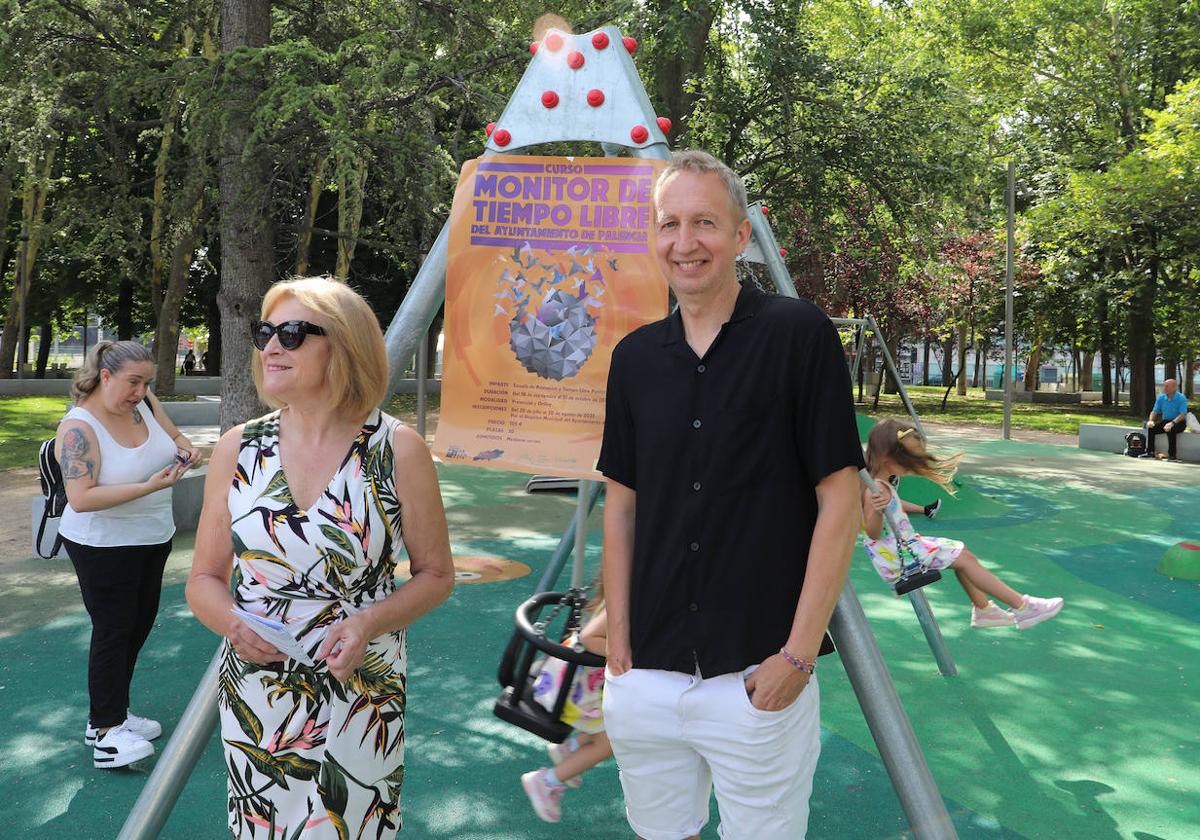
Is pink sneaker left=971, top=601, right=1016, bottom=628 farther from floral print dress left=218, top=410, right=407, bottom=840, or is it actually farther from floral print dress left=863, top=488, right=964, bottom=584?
floral print dress left=218, top=410, right=407, bottom=840

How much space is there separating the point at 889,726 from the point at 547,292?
183cm

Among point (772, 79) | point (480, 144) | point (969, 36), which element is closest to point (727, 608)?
point (480, 144)

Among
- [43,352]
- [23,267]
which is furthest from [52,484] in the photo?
[43,352]

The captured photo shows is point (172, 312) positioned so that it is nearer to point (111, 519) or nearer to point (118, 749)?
point (111, 519)

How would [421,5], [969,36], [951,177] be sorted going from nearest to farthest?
1. [421,5]
2. [951,177]
3. [969,36]

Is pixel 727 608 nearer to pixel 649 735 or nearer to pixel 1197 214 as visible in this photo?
pixel 649 735

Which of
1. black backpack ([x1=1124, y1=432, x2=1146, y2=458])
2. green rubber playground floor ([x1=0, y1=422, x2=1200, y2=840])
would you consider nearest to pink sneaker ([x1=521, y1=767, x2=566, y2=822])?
green rubber playground floor ([x1=0, y1=422, x2=1200, y2=840])

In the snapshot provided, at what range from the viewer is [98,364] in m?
3.73

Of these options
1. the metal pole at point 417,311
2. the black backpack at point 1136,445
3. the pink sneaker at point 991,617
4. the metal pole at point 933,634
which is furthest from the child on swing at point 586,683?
the black backpack at point 1136,445

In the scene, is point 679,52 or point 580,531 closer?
point 580,531

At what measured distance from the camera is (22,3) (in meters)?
9.11

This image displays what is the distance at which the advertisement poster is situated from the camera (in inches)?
131

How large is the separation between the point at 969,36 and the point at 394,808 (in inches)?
→ 1050

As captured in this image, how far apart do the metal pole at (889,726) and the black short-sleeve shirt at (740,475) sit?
1.34 ft
